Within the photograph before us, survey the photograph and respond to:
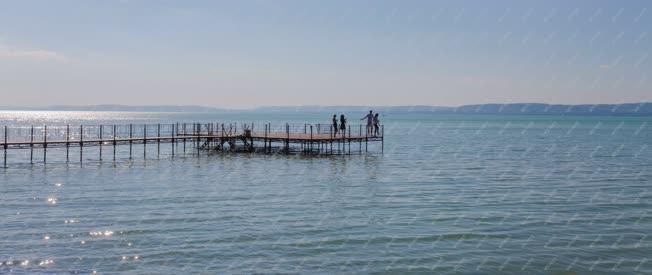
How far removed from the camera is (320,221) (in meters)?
22.0

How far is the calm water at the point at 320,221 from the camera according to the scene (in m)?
16.8

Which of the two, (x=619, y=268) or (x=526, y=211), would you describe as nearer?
(x=619, y=268)

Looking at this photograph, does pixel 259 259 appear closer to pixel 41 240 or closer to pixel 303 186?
pixel 41 240

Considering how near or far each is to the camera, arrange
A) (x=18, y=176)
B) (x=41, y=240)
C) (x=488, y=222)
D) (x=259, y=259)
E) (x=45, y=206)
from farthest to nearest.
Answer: (x=18, y=176) < (x=45, y=206) < (x=488, y=222) < (x=41, y=240) < (x=259, y=259)

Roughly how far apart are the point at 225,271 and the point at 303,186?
52.3 feet

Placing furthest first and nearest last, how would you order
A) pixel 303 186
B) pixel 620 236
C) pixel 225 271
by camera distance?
pixel 303 186 → pixel 620 236 → pixel 225 271

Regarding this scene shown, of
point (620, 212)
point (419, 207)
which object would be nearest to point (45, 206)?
point (419, 207)

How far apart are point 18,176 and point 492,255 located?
27.5 meters

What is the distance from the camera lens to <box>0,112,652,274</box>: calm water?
16.8 meters

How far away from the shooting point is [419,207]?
2520 cm

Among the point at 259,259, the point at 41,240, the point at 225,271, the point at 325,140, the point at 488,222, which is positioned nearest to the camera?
the point at 225,271

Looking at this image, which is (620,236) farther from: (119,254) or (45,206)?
(45,206)

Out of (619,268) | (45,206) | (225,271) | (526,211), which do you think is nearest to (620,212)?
(526,211)

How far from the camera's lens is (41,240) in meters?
18.4
